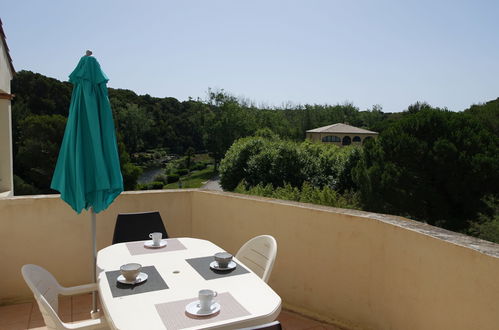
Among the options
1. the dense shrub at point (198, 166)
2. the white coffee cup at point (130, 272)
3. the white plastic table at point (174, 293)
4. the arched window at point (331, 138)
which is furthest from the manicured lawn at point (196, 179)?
the white coffee cup at point (130, 272)

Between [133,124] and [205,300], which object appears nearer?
[205,300]

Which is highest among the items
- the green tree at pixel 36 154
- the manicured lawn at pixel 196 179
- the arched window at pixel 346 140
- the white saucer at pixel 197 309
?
the arched window at pixel 346 140

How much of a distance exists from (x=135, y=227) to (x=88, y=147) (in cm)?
89

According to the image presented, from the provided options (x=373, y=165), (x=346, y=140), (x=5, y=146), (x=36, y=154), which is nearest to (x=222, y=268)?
(x=5, y=146)

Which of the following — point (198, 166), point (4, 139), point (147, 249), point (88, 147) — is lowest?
point (198, 166)

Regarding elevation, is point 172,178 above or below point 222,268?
below

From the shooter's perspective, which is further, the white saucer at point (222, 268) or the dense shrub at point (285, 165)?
the dense shrub at point (285, 165)

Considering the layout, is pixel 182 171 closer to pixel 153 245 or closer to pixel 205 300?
pixel 153 245

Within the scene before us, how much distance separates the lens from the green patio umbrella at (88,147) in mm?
2346

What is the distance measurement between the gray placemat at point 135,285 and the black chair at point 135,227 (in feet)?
3.08

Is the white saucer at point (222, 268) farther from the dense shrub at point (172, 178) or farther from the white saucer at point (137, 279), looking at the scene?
the dense shrub at point (172, 178)

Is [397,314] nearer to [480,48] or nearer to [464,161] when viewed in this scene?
[464,161]

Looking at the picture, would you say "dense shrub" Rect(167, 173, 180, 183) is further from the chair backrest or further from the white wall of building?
the chair backrest

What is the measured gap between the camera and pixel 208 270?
6.90 ft
